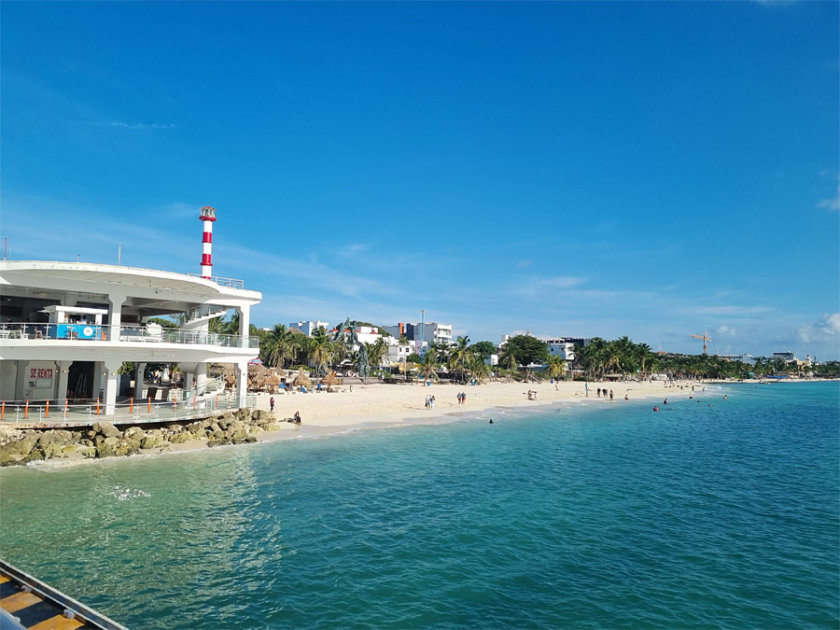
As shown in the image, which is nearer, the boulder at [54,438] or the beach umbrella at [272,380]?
the boulder at [54,438]

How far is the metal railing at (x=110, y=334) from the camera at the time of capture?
87.1 feet

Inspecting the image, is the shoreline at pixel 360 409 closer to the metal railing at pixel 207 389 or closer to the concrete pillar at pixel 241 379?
the concrete pillar at pixel 241 379

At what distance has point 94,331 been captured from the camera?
1075 inches

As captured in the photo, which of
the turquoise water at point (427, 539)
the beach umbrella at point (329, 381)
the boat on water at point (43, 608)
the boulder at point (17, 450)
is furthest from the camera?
the beach umbrella at point (329, 381)

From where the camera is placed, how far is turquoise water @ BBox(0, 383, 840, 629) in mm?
12070

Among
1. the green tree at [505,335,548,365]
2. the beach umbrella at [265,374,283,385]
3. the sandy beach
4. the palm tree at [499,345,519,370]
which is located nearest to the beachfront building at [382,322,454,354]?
the green tree at [505,335,548,365]

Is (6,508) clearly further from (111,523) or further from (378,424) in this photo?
(378,424)

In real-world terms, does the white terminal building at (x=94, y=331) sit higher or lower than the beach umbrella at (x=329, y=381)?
higher

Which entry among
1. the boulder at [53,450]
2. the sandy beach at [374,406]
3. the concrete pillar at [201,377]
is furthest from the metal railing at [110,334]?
the sandy beach at [374,406]

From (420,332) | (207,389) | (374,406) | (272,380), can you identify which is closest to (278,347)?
(272,380)

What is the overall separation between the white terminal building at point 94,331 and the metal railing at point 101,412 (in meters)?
0.95

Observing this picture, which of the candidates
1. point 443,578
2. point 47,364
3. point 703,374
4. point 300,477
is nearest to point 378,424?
point 300,477

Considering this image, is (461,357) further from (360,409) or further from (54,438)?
(54,438)

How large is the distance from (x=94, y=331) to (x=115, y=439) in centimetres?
617
